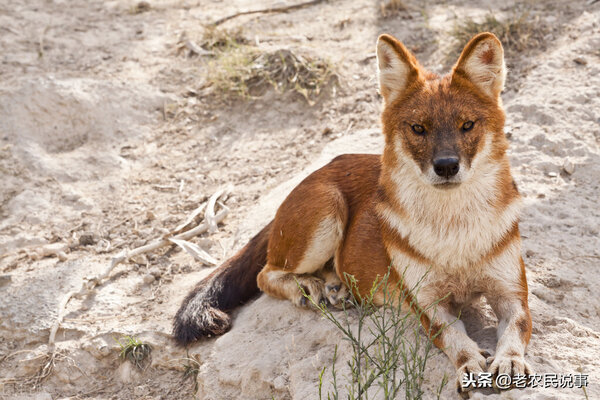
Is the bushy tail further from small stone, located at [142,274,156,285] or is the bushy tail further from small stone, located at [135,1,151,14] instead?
small stone, located at [135,1,151,14]

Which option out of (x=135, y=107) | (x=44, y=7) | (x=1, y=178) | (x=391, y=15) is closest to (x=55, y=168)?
(x=1, y=178)

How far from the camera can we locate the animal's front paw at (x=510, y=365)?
3592 millimetres

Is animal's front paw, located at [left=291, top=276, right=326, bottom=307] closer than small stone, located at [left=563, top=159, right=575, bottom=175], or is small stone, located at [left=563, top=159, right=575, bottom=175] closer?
animal's front paw, located at [left=291, top=276, right=326, bottom=307]

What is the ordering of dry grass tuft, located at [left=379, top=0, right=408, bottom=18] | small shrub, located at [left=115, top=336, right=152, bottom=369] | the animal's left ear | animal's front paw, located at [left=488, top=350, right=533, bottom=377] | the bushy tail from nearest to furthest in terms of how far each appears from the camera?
animal's front paw, located at [left=488, top=350, right=533, bottom=377] → the animal's left ear → the bushy tail → small shrub, located at [left=115, top=336, right=152, bottom=369] → dry grass tuft, located at [left=379, top=0, right=408, bottom=18]

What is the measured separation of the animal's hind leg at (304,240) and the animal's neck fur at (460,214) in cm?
77

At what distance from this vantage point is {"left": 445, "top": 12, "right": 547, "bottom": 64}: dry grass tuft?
7.51m

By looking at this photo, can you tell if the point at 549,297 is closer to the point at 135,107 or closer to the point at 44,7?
the point at 135,107

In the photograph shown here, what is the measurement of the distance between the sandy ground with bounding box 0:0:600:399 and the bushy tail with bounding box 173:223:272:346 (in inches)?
6.2

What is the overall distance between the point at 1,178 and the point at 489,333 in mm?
5084

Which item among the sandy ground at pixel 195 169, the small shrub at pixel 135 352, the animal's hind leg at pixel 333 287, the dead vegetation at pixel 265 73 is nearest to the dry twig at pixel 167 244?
the sandy ground at pixel 195 169

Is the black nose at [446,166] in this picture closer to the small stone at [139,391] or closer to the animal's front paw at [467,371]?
the animal's front paw at [467,371]

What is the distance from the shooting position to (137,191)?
7156 millimetres

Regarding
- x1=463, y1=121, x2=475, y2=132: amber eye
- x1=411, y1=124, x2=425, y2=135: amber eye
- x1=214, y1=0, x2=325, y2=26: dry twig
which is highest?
x1=463, y1=121, x2=475, y2=132: amber eye
